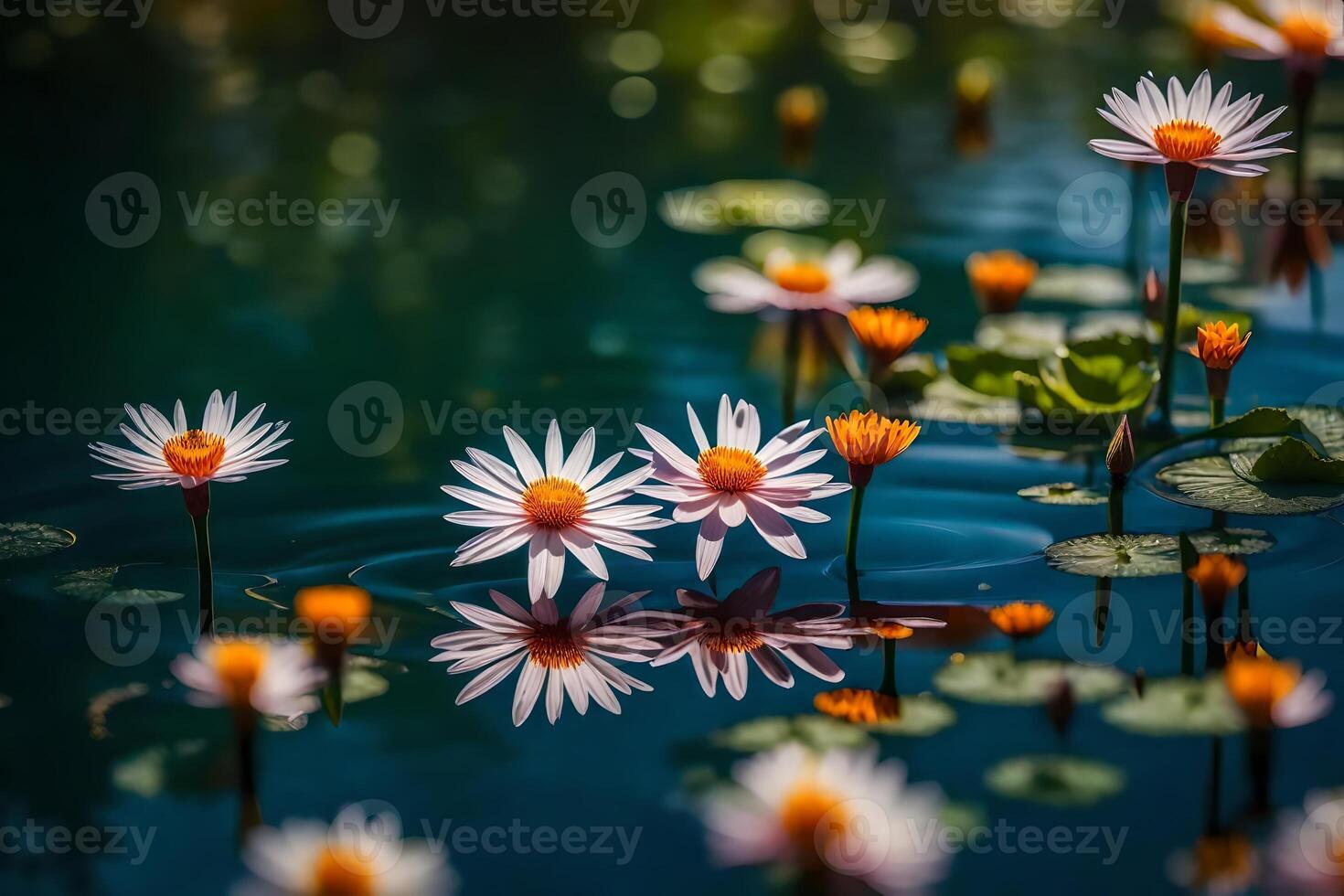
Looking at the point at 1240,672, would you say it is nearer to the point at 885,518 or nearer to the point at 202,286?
the point at 885,518

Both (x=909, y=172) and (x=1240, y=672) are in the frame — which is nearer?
(x=1240, y=672)

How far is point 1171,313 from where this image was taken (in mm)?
1561

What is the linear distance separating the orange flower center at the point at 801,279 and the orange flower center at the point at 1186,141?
503 mm

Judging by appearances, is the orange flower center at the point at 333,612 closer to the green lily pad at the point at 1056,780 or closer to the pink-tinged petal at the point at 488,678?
the pink-tinged petal at the point at 488,678

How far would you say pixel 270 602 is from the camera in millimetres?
1306

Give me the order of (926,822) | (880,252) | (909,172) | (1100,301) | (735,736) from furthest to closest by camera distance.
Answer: (909,172), (880,252), (1100,301), (735,736), (926,822)

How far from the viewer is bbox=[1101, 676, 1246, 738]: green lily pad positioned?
41.8 inches

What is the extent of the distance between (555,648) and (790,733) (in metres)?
0.24

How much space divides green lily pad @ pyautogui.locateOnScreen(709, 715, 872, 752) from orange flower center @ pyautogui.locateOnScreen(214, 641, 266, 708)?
343 mm

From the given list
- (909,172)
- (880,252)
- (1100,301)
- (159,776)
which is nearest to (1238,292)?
(1100,301)

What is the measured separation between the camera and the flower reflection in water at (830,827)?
87 cm

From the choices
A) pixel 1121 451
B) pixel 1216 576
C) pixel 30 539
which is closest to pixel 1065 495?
pixel 1121 451

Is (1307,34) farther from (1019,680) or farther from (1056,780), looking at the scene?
(1056,780)

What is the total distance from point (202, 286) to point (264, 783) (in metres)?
1.41
